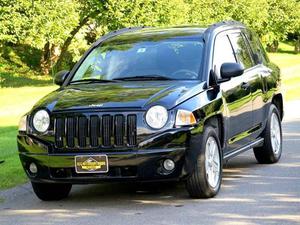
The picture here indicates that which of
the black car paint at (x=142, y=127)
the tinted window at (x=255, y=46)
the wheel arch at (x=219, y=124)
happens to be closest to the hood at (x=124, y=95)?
the black car paint at (x=142, y=127)

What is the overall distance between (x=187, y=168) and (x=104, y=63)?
207 centimetres

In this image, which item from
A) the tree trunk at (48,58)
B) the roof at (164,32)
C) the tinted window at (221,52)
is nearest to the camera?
the tinted window at (221,52)

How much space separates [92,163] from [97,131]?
0.30 metres

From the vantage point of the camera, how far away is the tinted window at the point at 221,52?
887cm

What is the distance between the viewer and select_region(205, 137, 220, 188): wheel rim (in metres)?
7.98

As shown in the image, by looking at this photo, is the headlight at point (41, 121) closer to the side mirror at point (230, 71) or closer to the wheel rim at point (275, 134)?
the side mirror at point (230, 71)

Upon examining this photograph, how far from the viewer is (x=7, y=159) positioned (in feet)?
39.1

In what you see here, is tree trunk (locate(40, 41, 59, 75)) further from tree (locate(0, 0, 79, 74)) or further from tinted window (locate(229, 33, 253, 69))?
tinted window (locate(229, 33, 253, 69))

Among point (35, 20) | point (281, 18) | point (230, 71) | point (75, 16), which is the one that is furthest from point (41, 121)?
point (281, 18)

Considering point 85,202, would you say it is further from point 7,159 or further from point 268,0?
point 268,0

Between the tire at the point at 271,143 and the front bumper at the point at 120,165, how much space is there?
2.85 metres

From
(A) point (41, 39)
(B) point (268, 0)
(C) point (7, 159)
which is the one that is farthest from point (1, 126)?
(B) point (268, 0)

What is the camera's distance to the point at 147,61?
8.87 m

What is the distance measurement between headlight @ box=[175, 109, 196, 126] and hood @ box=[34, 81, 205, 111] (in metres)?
0.10
